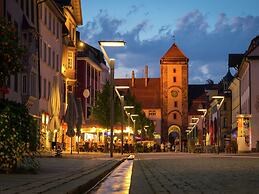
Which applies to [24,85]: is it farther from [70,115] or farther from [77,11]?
[77,11]

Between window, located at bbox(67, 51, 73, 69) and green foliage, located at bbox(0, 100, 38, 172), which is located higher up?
window, located at bbox(67, 51, 73, 69)

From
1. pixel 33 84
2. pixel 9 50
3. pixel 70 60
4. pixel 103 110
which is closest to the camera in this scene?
pixel 9 50

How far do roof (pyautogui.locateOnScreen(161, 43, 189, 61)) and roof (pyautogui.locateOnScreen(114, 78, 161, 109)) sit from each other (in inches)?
504

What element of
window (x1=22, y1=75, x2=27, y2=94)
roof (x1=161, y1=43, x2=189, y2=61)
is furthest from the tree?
roof (x1=161, y1=43, x2=189, y2=61)

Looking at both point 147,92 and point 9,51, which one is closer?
point 9,51

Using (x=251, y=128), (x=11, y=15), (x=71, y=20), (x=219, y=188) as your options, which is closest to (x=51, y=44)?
(x=71, y=20)

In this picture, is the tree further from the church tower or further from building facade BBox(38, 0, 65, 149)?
the church tower

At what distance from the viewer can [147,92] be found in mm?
180500

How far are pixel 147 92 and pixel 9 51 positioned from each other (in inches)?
6515

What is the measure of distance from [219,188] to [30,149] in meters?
5.27

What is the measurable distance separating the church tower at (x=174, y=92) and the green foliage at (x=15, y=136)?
490 feet

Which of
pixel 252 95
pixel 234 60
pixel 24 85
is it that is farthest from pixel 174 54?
pixel 24 85

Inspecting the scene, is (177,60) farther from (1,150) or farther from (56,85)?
(1,150)

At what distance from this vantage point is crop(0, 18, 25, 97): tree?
15078 mm
